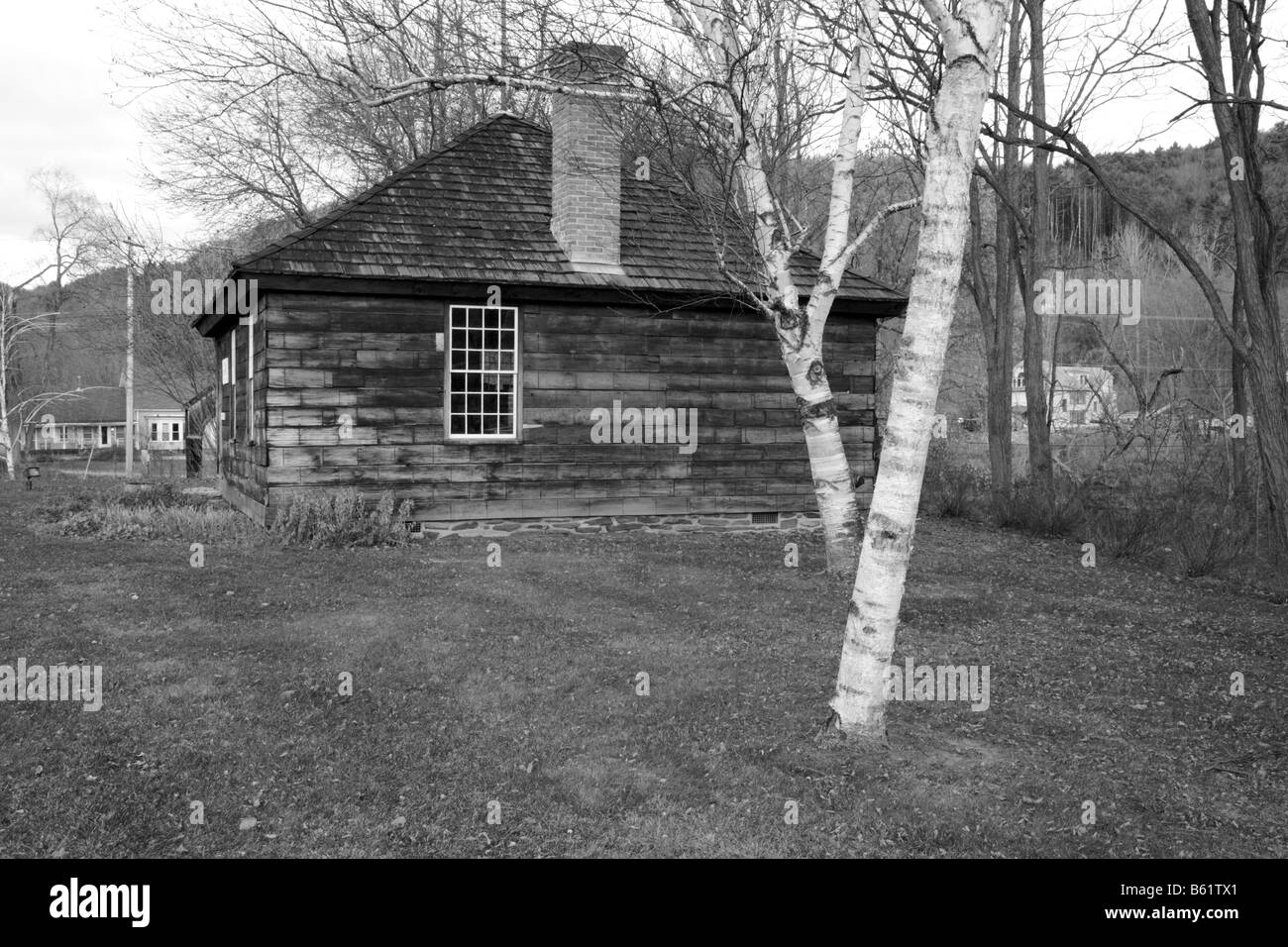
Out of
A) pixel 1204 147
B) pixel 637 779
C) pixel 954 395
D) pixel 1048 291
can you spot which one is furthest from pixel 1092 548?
pixel 1204 147

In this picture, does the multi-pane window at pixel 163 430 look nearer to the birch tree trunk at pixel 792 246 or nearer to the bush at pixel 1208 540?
the birch tree trunk at pixel 792 246

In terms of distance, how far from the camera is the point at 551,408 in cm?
1433

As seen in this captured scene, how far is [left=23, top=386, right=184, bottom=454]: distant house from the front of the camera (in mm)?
58156

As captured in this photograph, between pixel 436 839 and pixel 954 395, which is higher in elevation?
pixel 954 395

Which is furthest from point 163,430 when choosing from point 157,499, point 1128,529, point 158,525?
point 1128,529

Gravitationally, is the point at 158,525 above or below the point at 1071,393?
below

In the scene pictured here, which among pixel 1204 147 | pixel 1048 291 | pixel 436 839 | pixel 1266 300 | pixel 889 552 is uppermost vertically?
pixel 1204 147

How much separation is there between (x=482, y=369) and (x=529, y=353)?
2.37ft

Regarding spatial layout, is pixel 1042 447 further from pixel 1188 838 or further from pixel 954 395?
pixel 954 395

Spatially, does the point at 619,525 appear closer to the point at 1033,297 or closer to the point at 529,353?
the point at 529,353

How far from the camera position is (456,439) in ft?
45.6

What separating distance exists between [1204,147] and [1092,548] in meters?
39.1

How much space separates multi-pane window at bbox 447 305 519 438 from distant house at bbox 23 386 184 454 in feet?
162

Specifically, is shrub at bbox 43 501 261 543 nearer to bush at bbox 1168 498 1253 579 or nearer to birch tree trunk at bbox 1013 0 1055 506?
bush at bbox 1168 498 1253 579
